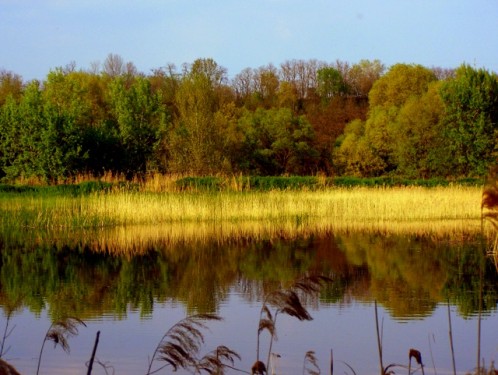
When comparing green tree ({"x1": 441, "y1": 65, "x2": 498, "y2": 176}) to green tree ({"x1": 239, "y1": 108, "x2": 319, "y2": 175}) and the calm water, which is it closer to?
green tree ({"x1": 239, "y1": 108, "x2": 319, "y2": 175})

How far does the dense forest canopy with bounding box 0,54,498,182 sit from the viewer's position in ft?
103

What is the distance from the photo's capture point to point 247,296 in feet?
34.0

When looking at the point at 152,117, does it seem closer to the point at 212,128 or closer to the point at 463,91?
the point at 212,128

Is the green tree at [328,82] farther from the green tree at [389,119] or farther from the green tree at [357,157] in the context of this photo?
the green tree at [357,157]

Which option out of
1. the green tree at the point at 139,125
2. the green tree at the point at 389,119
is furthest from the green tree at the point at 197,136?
the green tree at the point at 389,119

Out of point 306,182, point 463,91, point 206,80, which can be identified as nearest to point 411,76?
point 463,91

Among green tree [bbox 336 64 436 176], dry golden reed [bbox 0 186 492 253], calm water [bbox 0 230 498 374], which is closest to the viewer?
calm water [bbox 0 230 498 374]

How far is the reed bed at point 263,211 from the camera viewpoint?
61.5ft

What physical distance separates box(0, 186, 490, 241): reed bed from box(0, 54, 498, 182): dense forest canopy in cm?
503

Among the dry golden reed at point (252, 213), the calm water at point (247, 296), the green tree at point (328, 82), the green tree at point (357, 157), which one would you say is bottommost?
the calm water at point (247, 296)

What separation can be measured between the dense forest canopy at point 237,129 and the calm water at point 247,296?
10423mm

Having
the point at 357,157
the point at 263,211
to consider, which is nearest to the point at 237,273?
the point at 263,211

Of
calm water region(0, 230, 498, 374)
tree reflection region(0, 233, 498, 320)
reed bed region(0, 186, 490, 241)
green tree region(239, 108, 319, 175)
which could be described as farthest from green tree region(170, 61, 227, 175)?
tree reflection region(0, 233, 498, 320)

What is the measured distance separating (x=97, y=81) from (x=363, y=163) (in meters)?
17.3
